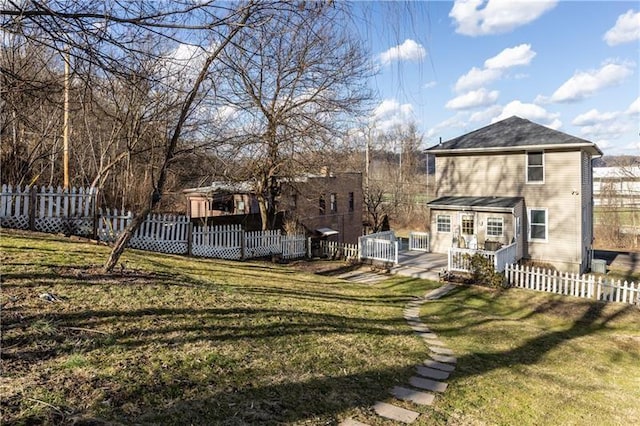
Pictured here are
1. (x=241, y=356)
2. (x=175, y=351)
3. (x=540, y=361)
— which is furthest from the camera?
(x=540, y=361)

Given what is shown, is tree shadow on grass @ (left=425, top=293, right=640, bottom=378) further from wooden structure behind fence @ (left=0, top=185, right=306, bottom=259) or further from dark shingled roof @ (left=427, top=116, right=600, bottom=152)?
wooden structure behind fence @ (left=0, top=185, right=306, bottom=259)

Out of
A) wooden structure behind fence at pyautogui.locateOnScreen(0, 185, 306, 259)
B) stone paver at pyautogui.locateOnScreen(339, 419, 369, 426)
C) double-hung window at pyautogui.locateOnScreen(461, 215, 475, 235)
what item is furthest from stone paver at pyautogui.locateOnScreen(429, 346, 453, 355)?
double-hung window at pyautogui.locateOnScreen(461, 215, 475, 235)

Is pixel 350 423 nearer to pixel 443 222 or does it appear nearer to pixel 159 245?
pixel 159 245

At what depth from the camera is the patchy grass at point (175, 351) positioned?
2863 mm

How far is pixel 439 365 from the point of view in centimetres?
496

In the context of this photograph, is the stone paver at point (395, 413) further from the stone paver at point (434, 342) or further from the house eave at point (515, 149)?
the house eave at point (515, 149)

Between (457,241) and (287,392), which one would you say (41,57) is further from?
(457,241)

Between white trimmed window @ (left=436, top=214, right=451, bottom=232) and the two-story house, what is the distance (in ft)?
0.14

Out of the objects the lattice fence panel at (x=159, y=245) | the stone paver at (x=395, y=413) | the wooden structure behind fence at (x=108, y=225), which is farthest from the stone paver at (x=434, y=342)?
the lattice fence panel at (x=159, y=245)

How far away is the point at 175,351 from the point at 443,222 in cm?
1537

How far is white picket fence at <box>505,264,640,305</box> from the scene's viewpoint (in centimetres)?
1083

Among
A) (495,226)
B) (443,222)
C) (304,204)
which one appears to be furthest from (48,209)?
(495,226)

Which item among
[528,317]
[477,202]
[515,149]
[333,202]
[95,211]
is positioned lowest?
[528,317]

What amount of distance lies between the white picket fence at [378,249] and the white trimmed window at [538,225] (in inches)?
223
